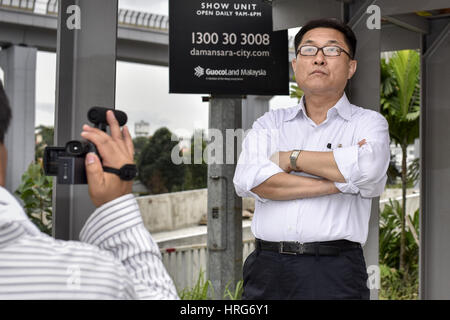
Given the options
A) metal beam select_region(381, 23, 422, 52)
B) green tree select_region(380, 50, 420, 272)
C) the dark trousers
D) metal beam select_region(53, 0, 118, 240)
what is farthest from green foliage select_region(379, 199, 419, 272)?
metal beam select_region(53, 0, 118, 240)

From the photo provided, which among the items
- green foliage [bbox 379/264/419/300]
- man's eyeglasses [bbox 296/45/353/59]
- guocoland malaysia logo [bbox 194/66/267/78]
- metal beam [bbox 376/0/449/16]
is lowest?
green foliage [bbox 379/264/419/300]

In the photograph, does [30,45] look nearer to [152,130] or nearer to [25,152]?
[25,152]

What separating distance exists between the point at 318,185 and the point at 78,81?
3.48ft

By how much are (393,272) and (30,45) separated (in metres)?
5.16

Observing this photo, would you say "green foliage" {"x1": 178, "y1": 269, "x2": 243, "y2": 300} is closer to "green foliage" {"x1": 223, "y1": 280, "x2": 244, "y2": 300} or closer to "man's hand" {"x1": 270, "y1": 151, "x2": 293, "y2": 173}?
"green foliage" {"x1": 223, "y1": 280, "x2": 244, "y2": 300}

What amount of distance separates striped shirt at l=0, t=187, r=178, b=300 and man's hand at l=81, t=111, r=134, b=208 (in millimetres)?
97

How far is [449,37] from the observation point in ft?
13.9

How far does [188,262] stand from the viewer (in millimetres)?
3668

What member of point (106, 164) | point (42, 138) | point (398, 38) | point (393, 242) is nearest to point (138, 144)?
point (42, 138)

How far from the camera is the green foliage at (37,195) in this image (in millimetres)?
2072

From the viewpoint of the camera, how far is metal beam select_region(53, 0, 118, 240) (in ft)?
7.59

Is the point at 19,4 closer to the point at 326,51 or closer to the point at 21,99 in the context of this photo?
the point at 21,99
